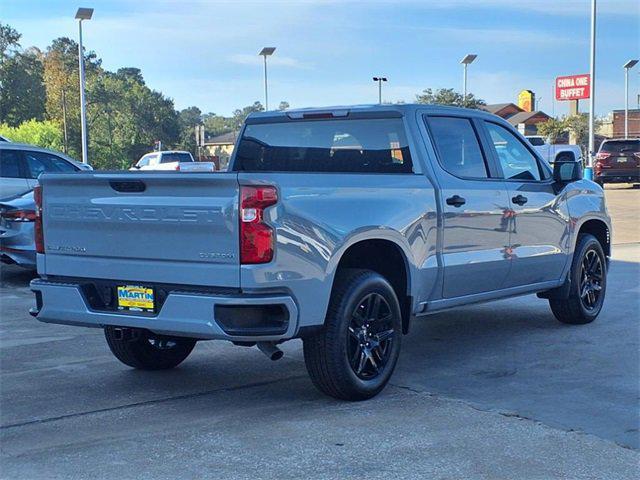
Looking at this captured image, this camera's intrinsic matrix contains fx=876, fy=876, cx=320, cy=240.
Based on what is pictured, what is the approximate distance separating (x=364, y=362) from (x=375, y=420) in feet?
1.69

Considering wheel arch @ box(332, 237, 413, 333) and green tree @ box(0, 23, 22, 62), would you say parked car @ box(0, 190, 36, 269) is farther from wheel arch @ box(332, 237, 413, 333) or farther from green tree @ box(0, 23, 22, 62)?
green tree @ box(0, 23, 22, 62)

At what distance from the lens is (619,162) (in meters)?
33.1

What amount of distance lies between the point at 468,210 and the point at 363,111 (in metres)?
1.11

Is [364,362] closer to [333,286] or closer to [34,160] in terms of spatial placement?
[333,286]

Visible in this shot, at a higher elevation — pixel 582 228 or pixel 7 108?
pixel 7 108

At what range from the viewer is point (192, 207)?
16.8 ft

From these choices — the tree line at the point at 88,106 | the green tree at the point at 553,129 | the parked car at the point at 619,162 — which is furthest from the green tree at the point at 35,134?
the parked car at the point at 619,162

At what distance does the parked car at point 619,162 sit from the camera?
3288 centimetres

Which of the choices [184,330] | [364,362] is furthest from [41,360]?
[364,362]

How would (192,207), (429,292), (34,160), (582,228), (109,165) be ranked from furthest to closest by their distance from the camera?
(109,165) → (34,160) → (582,228) → (429,292) → (192,207)

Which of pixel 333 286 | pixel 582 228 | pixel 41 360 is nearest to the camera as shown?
pixel 333 286

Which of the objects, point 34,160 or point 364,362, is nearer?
point 364,362

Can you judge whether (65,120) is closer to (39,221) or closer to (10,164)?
(10,164)

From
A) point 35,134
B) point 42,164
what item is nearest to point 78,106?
point 35,134
